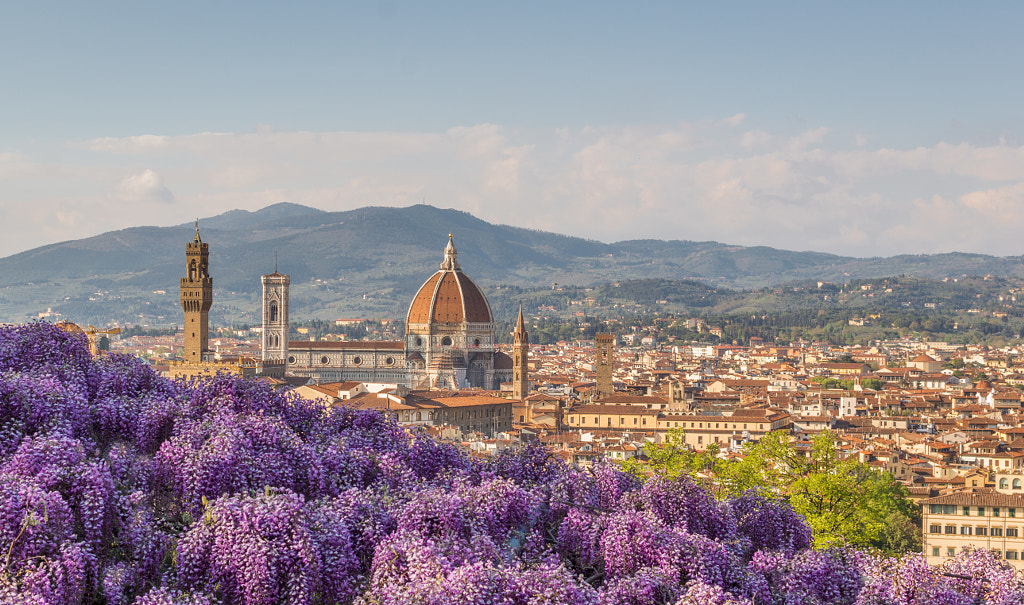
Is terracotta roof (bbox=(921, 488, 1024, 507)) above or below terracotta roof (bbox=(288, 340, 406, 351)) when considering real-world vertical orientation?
below

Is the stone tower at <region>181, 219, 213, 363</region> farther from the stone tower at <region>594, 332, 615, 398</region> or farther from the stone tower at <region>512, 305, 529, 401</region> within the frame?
the stone tower at <region>594, 332, 615, 398</region>

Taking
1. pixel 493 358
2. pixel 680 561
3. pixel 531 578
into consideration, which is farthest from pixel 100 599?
pixel 493 358

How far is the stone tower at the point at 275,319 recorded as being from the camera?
286ft

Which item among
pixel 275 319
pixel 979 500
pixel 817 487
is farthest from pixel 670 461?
pixel 275 319

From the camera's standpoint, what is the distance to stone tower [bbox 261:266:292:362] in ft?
286

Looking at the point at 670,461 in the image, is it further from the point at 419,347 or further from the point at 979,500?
the point at 419,347

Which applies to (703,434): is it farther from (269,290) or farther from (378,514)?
(378,514)

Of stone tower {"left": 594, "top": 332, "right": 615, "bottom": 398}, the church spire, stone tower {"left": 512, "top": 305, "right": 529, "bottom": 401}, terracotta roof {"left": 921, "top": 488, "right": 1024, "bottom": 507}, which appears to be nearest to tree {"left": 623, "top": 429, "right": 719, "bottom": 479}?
terracotta roof {"left": 921, "top": 488, "right": 1024, "bottom": 507}

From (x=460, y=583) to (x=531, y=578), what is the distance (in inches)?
30.5

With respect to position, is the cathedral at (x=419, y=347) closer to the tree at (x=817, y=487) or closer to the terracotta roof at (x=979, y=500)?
the terracotta roof at (x=979, y=500)

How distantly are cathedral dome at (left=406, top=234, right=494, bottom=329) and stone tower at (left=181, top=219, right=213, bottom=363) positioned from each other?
2879cm

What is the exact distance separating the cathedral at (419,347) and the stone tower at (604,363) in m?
6.03

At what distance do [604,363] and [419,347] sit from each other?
12.5 m

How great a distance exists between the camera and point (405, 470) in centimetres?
1691
